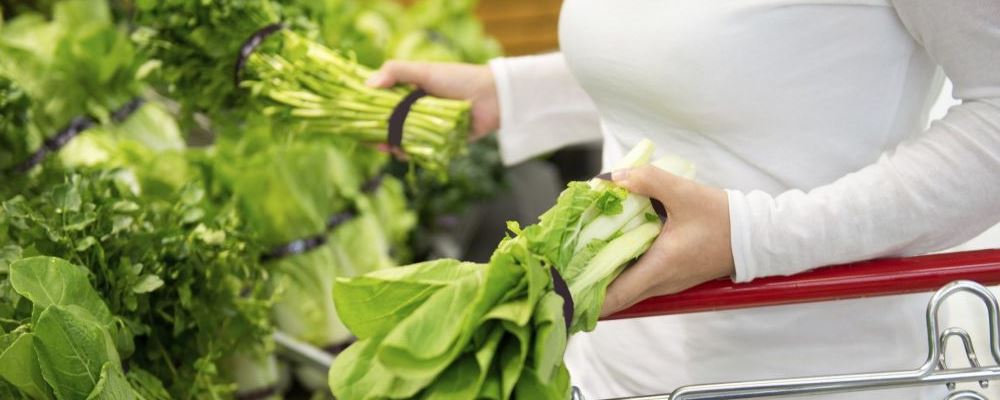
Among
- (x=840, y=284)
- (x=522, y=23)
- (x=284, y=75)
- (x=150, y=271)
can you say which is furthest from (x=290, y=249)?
(x=522, y=23)

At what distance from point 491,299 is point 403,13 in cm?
269

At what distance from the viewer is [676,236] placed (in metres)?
1.17

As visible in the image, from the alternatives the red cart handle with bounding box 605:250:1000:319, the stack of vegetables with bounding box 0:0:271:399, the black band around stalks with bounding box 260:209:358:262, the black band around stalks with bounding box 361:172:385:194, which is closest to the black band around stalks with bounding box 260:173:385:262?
the black band around stalks with bounding box 260:209:358:262

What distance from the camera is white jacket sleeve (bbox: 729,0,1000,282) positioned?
1129mm

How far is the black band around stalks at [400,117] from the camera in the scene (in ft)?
5.92

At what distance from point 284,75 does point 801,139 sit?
93cm

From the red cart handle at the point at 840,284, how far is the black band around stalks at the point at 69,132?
131 cm

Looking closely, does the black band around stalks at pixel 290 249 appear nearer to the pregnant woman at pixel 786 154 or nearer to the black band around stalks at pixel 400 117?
the black band around stalks at pixel 400 117

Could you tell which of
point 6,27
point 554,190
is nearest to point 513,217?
point 554,190

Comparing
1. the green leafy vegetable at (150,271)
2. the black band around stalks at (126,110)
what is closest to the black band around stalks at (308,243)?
the black band around stalks at (126,110)

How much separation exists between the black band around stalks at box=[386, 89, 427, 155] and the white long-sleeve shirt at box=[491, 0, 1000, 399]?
423mm

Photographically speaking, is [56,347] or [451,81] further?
[451,81]

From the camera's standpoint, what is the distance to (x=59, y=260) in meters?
→ 1.20

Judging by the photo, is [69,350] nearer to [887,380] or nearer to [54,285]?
[54,285]
